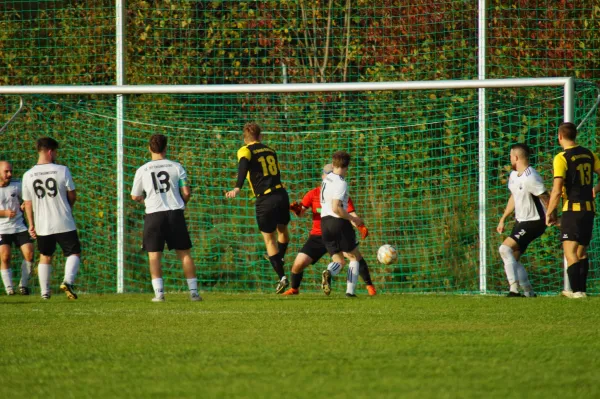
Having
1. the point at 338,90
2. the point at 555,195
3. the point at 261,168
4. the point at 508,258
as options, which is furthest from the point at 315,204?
the point at 555,195

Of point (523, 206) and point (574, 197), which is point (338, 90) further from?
point (574, 197)

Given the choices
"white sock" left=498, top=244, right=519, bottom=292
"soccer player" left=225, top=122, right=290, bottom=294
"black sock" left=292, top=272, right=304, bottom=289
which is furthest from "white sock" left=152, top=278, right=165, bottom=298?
"white sock" left=498, top=244, right=519, bottom=292

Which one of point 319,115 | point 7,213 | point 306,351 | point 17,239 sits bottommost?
point 306,351

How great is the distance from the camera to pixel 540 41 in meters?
14.1

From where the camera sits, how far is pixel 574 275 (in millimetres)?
10531

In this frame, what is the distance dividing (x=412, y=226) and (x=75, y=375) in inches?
328

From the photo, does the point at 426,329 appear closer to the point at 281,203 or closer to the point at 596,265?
the point at 281,203

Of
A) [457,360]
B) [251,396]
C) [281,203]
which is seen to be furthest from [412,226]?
[251,396]

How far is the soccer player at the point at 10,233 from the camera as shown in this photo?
13.0m

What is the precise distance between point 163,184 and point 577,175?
13.8ft

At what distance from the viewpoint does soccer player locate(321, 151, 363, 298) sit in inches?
438

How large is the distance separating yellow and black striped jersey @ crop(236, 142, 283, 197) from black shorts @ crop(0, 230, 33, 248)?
328cm

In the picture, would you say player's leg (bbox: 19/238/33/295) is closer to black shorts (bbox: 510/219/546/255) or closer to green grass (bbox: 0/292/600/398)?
green grass (bbox: 0/292/600/398)

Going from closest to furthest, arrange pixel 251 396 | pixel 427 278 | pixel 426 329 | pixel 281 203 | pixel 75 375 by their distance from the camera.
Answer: pixel 251 396 → pixel 75 375 → pixel 426 329 → pixel 281 203 → pixel 427 278
